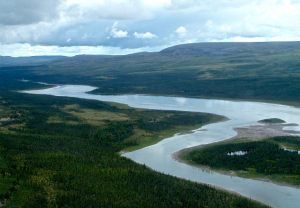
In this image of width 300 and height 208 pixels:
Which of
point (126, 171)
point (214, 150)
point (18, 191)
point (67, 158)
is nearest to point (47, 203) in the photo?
point (18, 191)

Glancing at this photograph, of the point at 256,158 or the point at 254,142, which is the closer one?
the point at 256,158

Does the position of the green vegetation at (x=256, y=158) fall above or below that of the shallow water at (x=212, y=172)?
above

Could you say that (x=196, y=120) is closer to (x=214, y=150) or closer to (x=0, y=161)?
(x=214, y=150)

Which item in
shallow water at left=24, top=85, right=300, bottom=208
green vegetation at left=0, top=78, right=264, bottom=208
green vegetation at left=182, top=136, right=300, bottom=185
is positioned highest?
green vegetation at left=0, top=78, right=264, bottom=208

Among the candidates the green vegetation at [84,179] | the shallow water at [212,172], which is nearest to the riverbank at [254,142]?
the shallow water at [212,172]

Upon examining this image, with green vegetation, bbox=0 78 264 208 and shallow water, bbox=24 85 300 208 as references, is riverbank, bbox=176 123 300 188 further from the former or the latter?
green vegetation, bbox=0 78 264 208

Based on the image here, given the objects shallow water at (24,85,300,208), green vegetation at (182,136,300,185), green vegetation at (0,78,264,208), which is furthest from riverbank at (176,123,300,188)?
green vegetation at (0,78,264,208)

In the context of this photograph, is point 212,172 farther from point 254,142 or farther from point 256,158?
point 254,142

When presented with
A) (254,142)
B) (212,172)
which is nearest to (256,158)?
(212,172)

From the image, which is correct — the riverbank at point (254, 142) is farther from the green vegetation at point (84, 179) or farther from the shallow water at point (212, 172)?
the green vegetation at point (84, 179)
